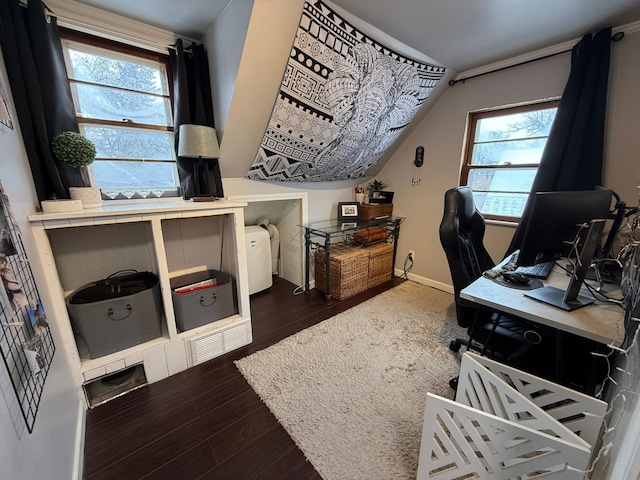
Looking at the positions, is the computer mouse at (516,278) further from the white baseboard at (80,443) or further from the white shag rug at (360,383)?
the white baseboard at (80,443)

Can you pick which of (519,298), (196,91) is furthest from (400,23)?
(519,298)

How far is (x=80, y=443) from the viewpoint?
46.6 inches

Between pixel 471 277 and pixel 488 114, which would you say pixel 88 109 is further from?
pixel 488 114

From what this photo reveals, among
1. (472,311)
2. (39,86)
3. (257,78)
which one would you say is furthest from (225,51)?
(472,311)

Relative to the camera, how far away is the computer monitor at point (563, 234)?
1.08 metres

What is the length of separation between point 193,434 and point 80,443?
1.64 ft

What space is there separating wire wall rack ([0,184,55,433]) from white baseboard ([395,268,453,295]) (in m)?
3.11

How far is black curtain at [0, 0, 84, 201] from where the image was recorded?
1245 mm

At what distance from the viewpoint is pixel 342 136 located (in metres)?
2.29

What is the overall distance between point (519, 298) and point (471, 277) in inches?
16.4

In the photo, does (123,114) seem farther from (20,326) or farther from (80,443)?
(80,443)

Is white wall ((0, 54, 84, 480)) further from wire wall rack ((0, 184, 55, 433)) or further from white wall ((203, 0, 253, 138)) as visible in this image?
white wall ((203, 0, 253, 138))

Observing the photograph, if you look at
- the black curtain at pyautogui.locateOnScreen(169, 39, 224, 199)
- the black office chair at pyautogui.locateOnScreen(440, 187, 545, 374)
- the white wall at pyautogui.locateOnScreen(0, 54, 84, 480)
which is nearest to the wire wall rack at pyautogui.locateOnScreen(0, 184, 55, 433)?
the white wall at pyautogui.locateOnScreen(0, 54, 84, 480)

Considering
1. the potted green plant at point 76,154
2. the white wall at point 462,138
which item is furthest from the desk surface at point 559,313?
the potted green plant at point 76,154
